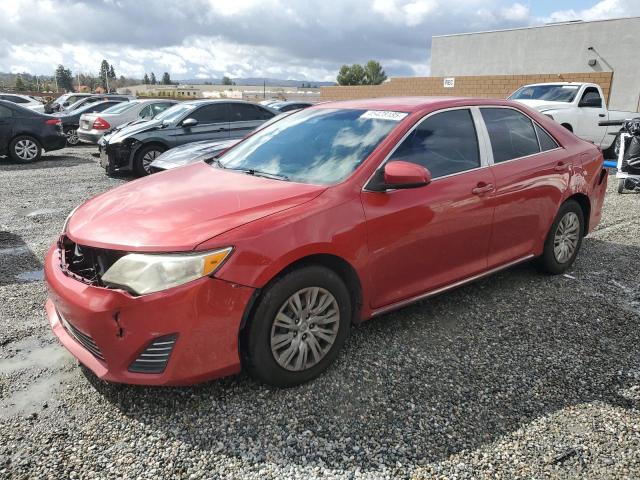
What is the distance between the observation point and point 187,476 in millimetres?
2311

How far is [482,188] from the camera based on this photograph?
3.72 meters

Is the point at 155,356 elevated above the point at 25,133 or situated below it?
below

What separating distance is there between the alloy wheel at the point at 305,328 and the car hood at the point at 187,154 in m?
4.32

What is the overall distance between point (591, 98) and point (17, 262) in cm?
1209

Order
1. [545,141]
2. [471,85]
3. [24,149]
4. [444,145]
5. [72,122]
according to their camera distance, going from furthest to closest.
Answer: [471,85], [72,122], [24,149], [545,141], [444,145]

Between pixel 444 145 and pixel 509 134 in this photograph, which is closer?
pixel 444 145

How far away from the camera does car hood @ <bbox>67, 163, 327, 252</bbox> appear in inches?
102

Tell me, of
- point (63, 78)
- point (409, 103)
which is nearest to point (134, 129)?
point (409, 103)

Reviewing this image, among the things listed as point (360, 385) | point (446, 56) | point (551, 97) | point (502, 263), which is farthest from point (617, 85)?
point (360, 385)

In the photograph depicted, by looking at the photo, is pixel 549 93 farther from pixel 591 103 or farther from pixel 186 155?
pixel 186 155

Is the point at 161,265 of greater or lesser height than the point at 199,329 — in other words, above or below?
above

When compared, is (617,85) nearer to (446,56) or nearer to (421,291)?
(446,56)

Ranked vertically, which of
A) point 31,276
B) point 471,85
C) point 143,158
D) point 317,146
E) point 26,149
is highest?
point 471,85

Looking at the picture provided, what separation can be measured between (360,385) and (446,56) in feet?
132
